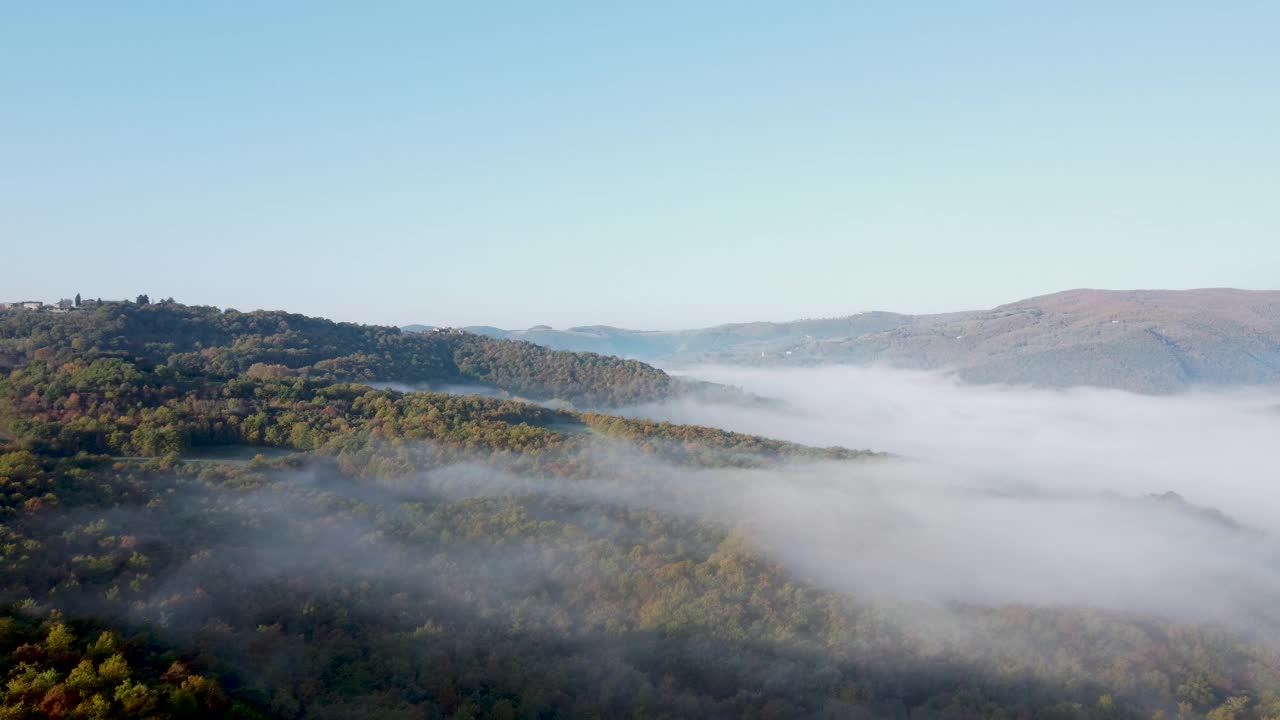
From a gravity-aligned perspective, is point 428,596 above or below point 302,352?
below

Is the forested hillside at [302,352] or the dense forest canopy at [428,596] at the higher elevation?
the forested hillside at [302,352]

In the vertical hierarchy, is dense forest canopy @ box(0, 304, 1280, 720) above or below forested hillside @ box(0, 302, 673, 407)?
below

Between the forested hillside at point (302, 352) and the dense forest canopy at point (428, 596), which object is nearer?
the dense forest canopy at point (428, 596)

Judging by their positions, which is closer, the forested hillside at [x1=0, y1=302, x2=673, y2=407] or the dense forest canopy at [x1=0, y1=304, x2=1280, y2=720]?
the dense forest canopy at [x1=0, y1=304, x2=1280, y2=720]

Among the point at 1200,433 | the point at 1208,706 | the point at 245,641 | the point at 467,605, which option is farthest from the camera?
the point at 1200,433

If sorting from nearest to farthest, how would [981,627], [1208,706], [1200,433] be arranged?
[1208,706]
[981,627]
[1200,433]

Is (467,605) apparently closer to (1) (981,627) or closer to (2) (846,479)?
(1) (981,627)

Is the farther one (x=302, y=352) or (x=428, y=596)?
(x=302, y=352)

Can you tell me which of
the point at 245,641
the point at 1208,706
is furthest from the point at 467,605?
the point at 1208,706
